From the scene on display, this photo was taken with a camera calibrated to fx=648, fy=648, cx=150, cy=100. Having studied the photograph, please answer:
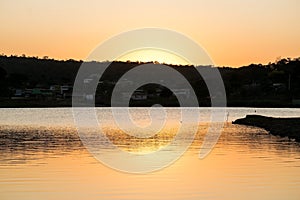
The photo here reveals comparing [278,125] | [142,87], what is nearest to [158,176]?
[278,125]

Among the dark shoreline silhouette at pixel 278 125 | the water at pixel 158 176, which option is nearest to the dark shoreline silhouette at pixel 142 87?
the dark shoreline silhouette at pixel 278 125

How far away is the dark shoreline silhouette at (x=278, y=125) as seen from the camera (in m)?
41.9

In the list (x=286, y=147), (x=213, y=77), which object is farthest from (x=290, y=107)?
(x=286, y=147)

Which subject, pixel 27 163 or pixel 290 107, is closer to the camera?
pixel 27 163

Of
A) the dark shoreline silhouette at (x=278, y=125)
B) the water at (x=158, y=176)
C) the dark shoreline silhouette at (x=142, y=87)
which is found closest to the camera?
the water at (x=158, y=176)

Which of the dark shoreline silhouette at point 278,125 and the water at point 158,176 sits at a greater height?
the dark shoreline silhouette at point 278,125

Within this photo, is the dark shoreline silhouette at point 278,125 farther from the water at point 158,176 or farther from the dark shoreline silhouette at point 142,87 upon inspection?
the dark shoreline silhouette at point 142,87

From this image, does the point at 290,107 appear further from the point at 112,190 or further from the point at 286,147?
the point at 112,190

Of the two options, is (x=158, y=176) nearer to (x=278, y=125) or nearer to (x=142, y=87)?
(x=278, y=125)

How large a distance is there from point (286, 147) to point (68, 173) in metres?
14.2

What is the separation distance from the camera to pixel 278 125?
49594 millimetres

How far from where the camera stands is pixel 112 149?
3200cm

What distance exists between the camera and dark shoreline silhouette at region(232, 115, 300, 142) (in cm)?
4194

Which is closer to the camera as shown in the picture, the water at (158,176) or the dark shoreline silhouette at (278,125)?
the water at (158,176)
